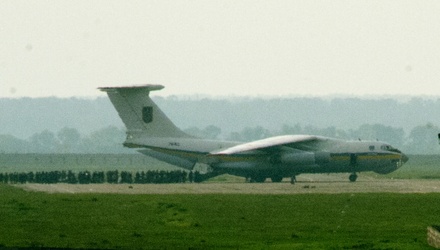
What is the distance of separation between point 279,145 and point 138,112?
10.0 meters

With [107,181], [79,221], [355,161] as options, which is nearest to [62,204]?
[79,221]

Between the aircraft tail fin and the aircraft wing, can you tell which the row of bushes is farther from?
the aircraft wing

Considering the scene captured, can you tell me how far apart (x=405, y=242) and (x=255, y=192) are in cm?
2915

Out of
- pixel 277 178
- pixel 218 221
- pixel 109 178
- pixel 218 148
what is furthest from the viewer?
pixel 277 178

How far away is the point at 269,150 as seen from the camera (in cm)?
8062

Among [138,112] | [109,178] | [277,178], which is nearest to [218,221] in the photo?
[109,178]

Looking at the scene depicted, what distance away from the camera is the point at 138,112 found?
8044 cm

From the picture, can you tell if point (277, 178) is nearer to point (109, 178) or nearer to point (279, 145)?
point (279, 145)

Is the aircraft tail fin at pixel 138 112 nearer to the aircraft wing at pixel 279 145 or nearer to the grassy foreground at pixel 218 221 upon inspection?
the aircraft wing at pixel 279 145

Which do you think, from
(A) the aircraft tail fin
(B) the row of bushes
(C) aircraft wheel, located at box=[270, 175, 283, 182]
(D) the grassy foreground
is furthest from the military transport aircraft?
(D) the grassy foreground

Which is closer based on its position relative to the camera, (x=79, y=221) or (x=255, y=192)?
(x=79, y=221)

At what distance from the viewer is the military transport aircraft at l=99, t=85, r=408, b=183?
80.0 metres

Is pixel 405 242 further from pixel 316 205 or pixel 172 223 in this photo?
pixel 316 205

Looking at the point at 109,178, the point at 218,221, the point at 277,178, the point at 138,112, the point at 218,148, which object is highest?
A: the point at 138,112
